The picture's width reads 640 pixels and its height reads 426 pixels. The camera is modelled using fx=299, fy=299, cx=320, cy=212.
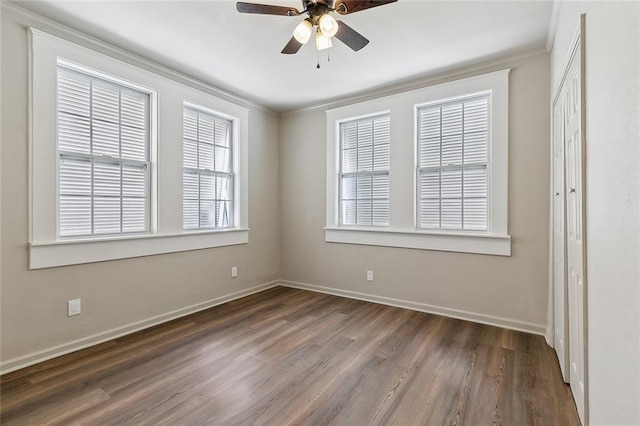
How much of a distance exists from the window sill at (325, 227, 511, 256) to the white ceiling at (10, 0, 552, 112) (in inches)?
74.1

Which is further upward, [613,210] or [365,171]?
[365,171]

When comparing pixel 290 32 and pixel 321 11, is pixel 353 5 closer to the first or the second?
pixel 321 11

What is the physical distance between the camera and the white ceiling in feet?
7.72

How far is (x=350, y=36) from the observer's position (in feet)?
6.93

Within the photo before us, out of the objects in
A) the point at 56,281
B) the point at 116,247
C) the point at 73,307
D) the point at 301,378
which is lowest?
the point at 301,378

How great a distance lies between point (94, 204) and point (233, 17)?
2.13m

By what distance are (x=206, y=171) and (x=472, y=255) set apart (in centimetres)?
338

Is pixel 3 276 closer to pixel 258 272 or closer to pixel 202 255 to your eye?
pixel 202 255

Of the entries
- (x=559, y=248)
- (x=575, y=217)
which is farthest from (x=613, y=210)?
(x=559, y=248)

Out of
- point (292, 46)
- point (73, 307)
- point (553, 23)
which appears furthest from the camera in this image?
point (73, 307)

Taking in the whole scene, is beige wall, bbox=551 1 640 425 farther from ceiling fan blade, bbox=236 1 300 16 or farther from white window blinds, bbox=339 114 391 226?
white window blinds, bbox=339 114 391 226

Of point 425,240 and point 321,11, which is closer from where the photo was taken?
point 321,11

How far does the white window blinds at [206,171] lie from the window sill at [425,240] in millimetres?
1558

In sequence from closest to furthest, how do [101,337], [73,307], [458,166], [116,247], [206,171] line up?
[73,307]
[101,337]
[116,247]
[458,166]
[206,171]
